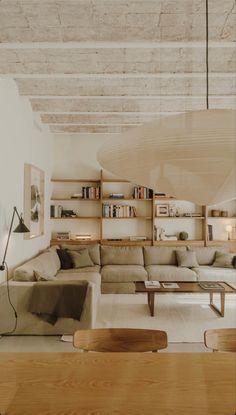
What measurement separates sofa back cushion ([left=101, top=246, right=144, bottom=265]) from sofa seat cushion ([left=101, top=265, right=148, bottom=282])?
0.06 m

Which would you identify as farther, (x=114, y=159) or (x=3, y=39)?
(x=3, y=39)

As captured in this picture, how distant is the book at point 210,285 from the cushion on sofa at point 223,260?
24 centimetres

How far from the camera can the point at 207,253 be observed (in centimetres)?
371

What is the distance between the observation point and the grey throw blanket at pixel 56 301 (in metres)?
2.84

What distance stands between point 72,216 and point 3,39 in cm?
155

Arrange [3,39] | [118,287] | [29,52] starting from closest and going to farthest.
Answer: [3,39] → [29,52] → [118,287]

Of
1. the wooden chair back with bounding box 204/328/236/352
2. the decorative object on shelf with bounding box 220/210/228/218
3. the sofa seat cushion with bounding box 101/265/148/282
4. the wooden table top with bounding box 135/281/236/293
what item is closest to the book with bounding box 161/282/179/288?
the wooden table top with bounding box 135/281/236/293

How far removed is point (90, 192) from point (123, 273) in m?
1.35

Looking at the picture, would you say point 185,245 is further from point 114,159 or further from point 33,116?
point 114,159

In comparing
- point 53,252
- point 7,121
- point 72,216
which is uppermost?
point 7,121

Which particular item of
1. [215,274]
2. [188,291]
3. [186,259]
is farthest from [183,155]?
[215,274]

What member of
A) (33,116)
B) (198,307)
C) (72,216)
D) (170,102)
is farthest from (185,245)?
(33,116)

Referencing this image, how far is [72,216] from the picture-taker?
3117mm

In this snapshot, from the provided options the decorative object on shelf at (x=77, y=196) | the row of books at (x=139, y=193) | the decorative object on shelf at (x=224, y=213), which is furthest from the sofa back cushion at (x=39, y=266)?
the decorative object on shelf at (x=224, y=213)
